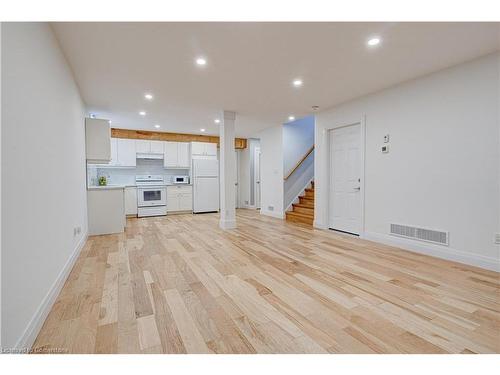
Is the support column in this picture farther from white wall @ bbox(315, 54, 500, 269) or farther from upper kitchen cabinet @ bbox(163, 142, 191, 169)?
upper kitchen cabinet @ bbox(163, 142, 191, 169)

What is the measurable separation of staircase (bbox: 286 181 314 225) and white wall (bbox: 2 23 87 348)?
4616 millimetres

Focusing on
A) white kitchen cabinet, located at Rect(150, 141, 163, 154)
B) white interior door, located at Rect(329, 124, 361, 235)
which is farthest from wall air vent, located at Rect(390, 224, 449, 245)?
white kitchen cabinet, located at Rect(150, 141, 163, 154)

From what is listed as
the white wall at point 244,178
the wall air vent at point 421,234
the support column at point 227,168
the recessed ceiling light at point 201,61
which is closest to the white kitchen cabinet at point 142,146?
the support column at point 227,168

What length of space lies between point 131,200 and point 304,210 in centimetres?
471

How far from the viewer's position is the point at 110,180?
6812mm

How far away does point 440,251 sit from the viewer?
3.14m

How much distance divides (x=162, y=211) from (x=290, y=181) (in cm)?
377

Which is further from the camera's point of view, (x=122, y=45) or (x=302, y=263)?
(x=302, y=263)

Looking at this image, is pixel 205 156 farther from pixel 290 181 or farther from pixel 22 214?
pixel 22 214

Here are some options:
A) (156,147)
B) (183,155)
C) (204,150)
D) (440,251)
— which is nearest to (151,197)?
(156,147)

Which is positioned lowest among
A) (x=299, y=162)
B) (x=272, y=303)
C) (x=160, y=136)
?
(x=272, y=303)

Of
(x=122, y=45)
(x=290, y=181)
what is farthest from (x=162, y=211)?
(x=122, y=45)

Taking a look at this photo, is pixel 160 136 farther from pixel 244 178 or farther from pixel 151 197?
pixel 244 178

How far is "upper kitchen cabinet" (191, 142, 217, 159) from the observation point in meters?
7.44
